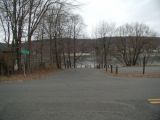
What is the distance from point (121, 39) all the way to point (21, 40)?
4671cm

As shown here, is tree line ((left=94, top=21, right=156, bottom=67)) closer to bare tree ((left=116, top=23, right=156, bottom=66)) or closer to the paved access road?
bare tree ((left=116, top=23, right=156, bottom=66))

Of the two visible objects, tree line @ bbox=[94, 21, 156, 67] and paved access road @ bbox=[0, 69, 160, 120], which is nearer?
paved access road @ bbox=[0, 69, 160, 120]

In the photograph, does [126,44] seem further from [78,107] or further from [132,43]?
[78,107]

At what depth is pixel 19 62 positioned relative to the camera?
86.8 ft

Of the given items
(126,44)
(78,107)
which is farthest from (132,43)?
(78,107)

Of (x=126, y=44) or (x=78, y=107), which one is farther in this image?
(x=126, y=44)

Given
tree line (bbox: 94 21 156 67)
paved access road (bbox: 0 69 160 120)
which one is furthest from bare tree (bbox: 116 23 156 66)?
paved access road (bbox: 0 69 160 120)

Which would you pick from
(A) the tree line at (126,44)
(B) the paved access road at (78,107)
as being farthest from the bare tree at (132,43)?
(B) the paved access road at (78,107)

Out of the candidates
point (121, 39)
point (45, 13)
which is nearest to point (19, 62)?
point (45, 13)

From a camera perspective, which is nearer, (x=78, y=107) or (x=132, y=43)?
(x=78, y=107)

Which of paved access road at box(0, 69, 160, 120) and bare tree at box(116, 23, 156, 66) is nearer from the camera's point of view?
paved access road at box(0, 69, 160, 120)

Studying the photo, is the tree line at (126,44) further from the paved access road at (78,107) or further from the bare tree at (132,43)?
the paved access road at (78,107)

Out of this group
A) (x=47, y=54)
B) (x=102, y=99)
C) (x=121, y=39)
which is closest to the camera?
(x=102, y=99)

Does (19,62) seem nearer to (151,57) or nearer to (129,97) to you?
(129,97)
